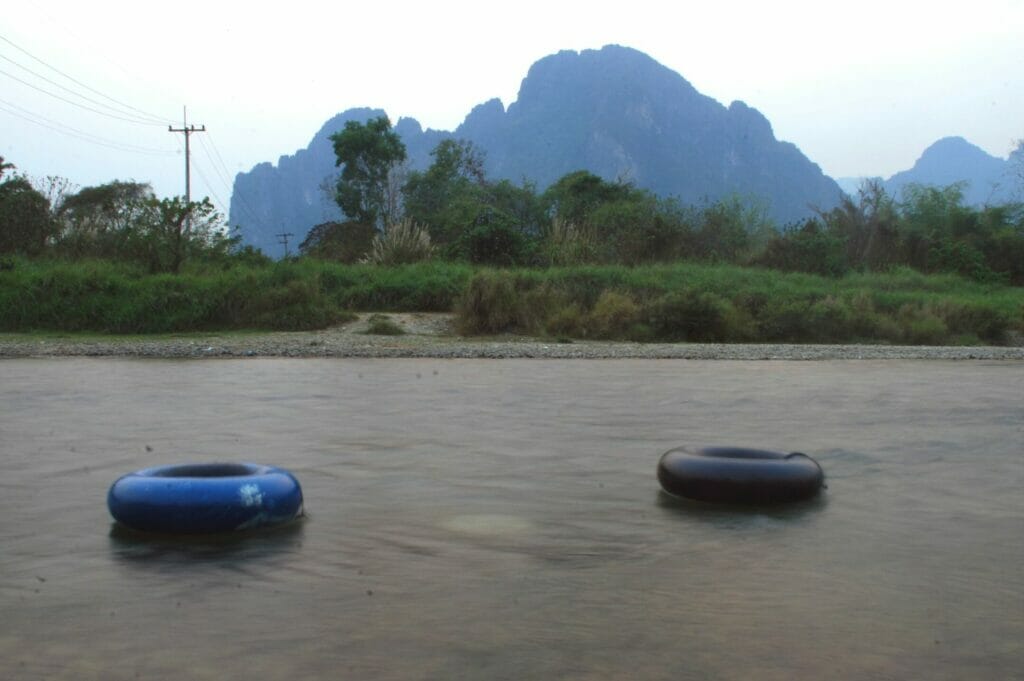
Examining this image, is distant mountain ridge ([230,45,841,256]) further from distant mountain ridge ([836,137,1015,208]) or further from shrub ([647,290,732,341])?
shrub ([647,290,732,341])

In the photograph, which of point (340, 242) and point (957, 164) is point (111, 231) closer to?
point (340, 242)

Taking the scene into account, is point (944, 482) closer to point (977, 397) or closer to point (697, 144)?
point (977, 397)

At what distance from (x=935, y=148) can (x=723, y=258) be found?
16982 centimetres

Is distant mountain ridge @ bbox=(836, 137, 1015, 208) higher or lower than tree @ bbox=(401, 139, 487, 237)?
higher

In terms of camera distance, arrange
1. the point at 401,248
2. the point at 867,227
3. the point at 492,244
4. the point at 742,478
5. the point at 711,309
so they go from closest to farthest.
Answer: the point at 742,478 → the point at 711,309 → the point at 401,248 → the point at 492,244 → the point at 867,227

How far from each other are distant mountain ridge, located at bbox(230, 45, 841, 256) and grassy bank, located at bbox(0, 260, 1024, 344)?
287ft

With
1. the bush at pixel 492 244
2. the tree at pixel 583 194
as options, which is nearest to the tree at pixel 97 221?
the bush at pixel 492 244

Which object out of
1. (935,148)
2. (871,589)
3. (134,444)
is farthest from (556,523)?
Result: (935,148)

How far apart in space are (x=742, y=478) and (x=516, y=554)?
6.02ft

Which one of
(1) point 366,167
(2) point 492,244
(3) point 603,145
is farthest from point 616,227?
(3) point 603,145

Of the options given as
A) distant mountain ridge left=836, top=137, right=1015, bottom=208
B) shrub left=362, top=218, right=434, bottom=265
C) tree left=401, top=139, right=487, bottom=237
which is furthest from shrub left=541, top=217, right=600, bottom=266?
distant mountain ridge left=836, top=137, right=1015, bottom=208

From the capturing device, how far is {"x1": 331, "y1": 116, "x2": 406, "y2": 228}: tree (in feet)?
162

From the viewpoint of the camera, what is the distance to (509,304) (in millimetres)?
23219

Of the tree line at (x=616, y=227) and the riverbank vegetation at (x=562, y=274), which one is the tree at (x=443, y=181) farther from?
the riverbank vegetation at (x=562, y=274)
